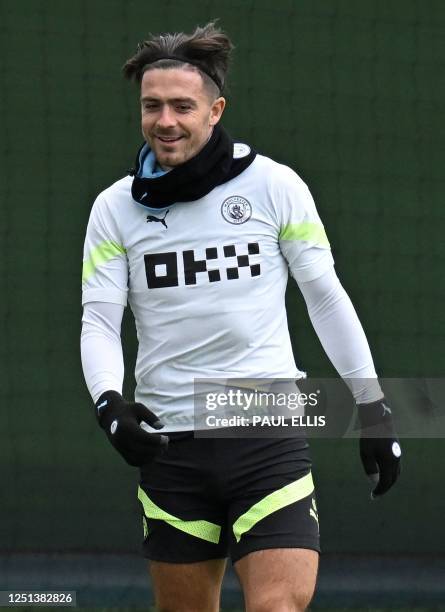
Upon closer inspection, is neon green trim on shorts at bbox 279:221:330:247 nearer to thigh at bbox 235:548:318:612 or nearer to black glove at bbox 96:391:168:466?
black glove at bbox 96:391:168:466

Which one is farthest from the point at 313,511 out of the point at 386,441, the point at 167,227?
the point at 167,227

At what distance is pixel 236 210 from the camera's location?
3.72m

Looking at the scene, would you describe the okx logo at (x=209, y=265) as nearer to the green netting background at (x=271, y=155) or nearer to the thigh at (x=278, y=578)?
the thigh at (x=278, y=578)

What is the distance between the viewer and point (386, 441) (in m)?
3.77

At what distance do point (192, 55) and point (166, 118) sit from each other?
0.21m

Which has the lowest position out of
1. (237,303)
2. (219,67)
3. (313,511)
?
(313,511)

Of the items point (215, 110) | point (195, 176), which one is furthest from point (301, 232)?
point (215, 110)

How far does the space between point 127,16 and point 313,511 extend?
2817mm

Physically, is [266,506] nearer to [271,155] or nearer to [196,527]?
[196,527]

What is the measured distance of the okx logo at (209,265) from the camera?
3680 millimetres

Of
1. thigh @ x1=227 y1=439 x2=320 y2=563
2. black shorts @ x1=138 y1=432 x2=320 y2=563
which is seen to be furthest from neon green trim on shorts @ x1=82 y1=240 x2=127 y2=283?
thigh @ x1=227 y1=439 x2=320 y2=563

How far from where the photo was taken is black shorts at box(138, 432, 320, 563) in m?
3.60

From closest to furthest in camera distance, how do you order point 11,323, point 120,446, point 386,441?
point 120,446
point 386,441
point 11,323

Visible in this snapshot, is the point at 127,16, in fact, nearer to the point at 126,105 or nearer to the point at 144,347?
the point at 126,105
